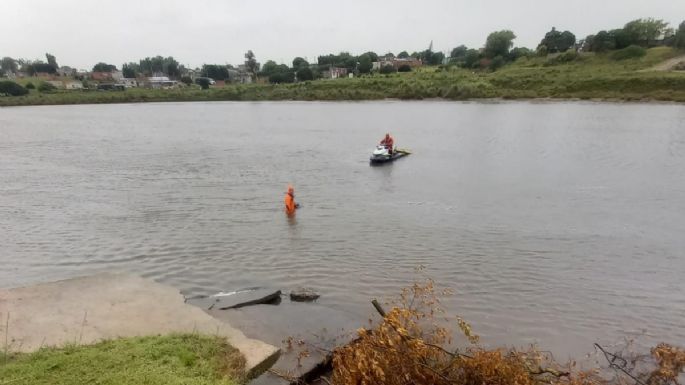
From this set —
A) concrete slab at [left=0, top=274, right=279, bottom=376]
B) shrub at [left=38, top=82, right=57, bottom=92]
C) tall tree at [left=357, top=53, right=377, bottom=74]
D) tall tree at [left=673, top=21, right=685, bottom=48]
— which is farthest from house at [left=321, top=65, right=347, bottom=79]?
concrete slab at [left=0, top=274, right=279, bottom=376]

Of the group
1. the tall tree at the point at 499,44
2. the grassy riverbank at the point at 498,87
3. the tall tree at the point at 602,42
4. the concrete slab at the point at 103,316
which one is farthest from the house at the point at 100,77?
the concrete slab at the point at 103,316

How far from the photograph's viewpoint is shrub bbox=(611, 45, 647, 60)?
9569cm

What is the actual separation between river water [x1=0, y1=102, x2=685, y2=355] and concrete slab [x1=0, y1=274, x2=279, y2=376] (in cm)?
146

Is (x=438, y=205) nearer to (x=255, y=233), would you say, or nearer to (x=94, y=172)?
(x=255, y=233)

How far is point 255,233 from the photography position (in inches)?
661

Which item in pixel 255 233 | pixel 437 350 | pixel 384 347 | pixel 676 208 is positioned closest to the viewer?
pixel 384 347

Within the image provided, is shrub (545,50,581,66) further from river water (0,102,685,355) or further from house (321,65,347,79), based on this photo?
house (321,65,347,79)

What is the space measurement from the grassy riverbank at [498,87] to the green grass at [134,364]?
80.9 m

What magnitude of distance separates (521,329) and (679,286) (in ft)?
18.4

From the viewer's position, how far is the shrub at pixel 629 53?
314 ft

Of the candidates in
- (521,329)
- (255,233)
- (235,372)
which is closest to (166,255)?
(255,233)

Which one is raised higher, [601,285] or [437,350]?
[437,350]

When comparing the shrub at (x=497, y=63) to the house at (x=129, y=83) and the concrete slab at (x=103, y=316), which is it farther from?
the concrete slab at (x=103, y=316)

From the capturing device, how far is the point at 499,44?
126000 mm
